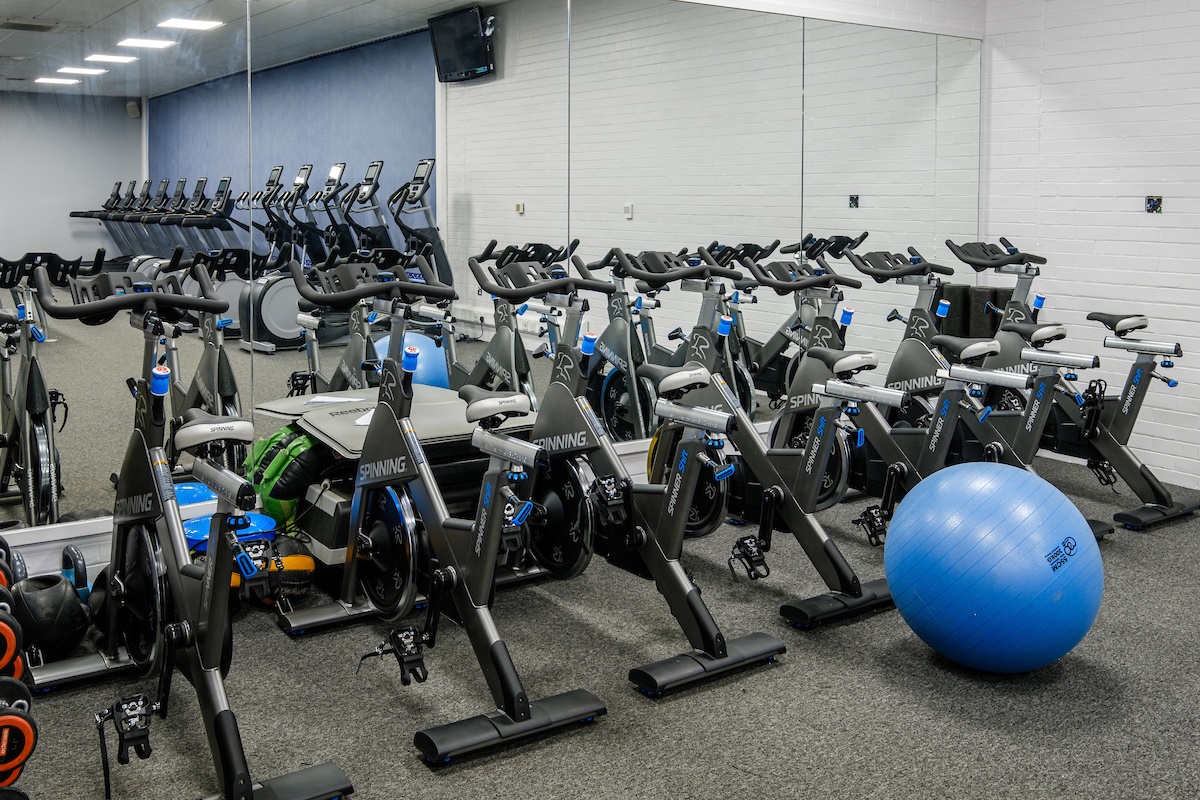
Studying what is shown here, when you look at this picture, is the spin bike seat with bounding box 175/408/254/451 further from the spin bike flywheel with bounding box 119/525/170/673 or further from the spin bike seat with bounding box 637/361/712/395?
the spin bike seat with bounding box 637/361/712/395

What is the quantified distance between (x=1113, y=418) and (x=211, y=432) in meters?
4.33

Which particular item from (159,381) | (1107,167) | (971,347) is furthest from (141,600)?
(1107,167)

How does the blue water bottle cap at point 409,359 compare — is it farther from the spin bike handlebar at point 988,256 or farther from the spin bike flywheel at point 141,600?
the spin bike handlebar at point 988,256

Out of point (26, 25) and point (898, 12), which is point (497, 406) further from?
point (898, 12)

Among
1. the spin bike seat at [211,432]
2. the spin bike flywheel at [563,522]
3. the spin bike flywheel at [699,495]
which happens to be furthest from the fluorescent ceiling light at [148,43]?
the spin bike flywheel at [699,495]

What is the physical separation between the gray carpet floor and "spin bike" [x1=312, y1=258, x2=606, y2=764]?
0.27 ft

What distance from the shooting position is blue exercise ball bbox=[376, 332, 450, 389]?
5117 mm

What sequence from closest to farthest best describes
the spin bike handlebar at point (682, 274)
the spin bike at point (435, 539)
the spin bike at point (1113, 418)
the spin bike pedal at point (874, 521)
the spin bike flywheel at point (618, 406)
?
the spin bike at point (435, 539) < the spin bike handlebar at point (682, 274) < the spin bike pedal at point (874, 521) < the spin bike at point (1113, 418) < the spin bike flywheel at point (618, 406)

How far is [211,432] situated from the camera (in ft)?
8.86

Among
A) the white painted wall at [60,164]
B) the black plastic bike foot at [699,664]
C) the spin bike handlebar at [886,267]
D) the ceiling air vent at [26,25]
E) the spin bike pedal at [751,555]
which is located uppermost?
the ceiling air vent at [26,25]

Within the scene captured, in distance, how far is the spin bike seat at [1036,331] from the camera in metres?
4.87

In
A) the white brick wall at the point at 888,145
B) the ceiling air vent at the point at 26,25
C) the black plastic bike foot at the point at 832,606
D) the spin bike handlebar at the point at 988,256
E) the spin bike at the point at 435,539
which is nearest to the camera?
the spin bike at the point at 435,539

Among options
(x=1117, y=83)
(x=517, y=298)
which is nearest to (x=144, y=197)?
(x=517, y=298)

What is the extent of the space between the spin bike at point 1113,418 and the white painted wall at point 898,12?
1984 millimetres
